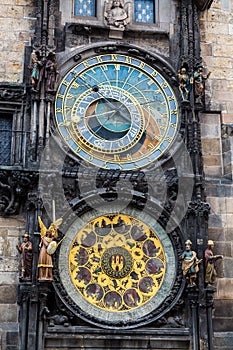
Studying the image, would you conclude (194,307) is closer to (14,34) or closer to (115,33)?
(115,33)

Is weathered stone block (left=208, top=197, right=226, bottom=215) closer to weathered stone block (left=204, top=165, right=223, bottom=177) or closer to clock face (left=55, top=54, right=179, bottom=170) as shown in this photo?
weathered stone block (left=204, top=165, right=223, bottom=177)

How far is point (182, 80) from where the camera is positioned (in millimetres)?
12273

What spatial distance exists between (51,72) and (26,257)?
3260 mm

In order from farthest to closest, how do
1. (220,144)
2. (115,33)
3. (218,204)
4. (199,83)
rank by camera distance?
(115,33) → (220,144) → (199,83) → (218,204)

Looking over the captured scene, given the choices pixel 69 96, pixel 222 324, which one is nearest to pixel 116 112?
pixel 69 96

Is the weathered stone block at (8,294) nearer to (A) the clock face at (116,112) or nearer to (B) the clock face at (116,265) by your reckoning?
(B) the clock face at (116,265)

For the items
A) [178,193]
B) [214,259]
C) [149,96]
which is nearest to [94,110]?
[149,96]

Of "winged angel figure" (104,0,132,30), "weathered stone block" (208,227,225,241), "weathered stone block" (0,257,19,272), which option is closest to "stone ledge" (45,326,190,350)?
"weathered stone block" (0,257,19,272)

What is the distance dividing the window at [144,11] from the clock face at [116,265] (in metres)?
3.82

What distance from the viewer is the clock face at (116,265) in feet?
35.6

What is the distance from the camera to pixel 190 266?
10.9m

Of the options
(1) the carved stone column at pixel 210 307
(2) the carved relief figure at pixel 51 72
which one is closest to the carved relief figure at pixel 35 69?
(2) the carved relief figure at pixel 51 72

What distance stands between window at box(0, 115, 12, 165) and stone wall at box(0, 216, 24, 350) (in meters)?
1.08

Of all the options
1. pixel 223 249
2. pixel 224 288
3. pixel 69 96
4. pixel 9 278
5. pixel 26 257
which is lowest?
pixel 224 288
